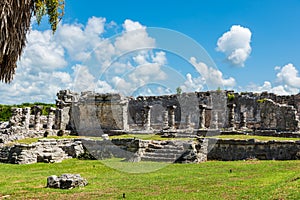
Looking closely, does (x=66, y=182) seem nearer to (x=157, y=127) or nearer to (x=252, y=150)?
(x=252, y=150)

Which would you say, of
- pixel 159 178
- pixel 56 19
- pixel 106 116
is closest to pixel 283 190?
pixel 159 178

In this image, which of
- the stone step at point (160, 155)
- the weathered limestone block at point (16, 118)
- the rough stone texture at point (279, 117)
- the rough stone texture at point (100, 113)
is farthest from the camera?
the weathered limestone block at point (16, 118)

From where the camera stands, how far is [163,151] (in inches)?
693

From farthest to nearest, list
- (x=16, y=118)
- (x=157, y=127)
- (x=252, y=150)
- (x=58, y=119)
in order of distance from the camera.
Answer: (x=157, y=127)
(x=58, y=119)
(x=16, y=118)
(x=252, y=150)

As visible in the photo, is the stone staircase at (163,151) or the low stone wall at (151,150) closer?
the low stone wall at (151,150)

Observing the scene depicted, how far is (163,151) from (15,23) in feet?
38.3

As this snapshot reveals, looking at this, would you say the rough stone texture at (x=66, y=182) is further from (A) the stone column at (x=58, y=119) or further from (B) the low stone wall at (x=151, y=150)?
(A) the stone column at (x=58, y=119)

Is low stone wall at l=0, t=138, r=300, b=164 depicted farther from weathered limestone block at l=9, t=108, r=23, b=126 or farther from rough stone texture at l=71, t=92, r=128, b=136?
weathered limestone block at l=9, t=108, r=23, b=126

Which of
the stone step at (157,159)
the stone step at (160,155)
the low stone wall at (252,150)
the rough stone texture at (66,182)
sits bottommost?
the rough stone texture at (66,182)

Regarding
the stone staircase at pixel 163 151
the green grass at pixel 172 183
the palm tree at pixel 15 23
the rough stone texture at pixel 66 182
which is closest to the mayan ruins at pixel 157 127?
the stone staircase at pixel 163 151

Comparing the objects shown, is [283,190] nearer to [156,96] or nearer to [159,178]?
[159,178]

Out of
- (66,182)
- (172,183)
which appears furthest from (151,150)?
(66,182)

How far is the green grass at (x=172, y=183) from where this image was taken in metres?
8.97

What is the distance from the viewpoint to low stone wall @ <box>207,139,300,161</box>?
634 inches
